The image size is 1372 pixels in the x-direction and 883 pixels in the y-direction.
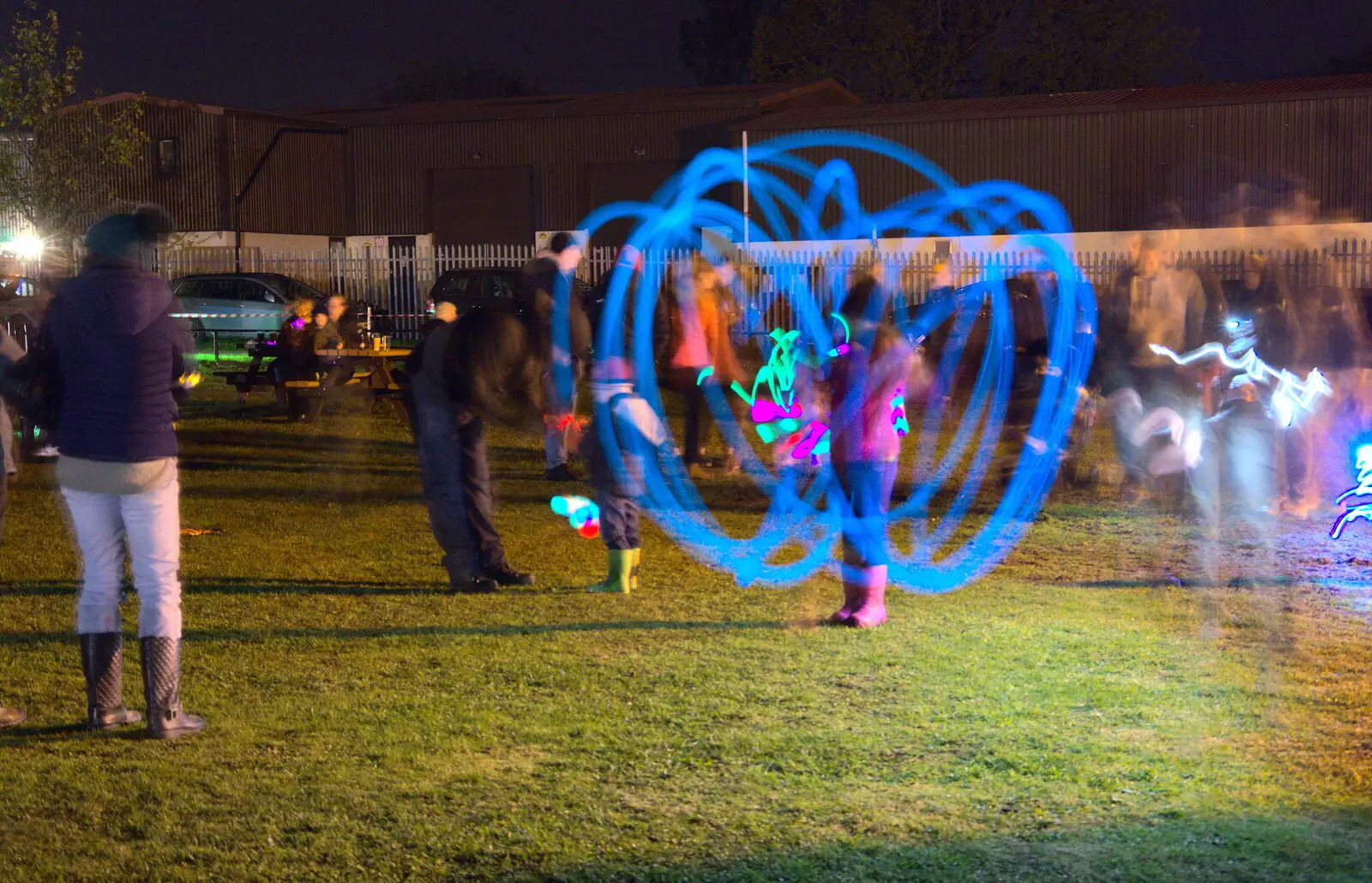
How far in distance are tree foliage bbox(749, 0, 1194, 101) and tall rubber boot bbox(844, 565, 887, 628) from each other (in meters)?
56.7

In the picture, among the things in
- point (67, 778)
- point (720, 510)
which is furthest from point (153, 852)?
point (720, 510)

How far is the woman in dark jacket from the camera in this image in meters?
5.68

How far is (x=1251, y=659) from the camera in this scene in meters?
7.14

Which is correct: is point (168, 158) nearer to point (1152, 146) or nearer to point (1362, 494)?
point (1152, 146)

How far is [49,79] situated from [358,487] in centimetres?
3005

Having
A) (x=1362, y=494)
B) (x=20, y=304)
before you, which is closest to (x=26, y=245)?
(x=20, y=304)

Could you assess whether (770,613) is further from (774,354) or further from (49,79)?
(49,79)

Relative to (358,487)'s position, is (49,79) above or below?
above

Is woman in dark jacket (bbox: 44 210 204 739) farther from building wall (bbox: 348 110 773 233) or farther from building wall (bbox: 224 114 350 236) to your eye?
building wall (bbox: 224 114 350 236)

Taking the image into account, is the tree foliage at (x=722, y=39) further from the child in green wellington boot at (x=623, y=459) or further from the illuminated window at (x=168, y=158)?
the child in green wellington boot at (x=623, y=459)

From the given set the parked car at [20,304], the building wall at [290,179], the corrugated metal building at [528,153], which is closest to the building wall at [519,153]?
the corrugated metal building at [528,153]

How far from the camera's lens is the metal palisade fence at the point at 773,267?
27.1m

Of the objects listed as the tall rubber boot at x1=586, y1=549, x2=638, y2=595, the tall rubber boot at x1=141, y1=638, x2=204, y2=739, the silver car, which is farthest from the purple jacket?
the silver car

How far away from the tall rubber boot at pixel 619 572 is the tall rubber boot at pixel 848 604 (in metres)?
1.36
